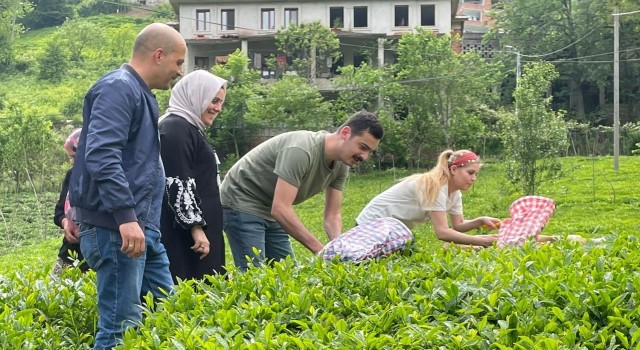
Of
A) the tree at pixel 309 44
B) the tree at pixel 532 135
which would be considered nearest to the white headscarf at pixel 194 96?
the tree at pixel 532 135

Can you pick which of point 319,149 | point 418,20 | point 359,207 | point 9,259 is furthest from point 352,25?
point 319,149

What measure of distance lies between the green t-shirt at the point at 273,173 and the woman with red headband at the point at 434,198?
713 mm

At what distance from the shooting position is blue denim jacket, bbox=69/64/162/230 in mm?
3795

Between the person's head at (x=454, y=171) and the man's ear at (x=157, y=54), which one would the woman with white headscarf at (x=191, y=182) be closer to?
the man's ear at (x=157, y=54)

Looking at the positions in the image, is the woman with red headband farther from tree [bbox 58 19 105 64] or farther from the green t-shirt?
tree [bbox 58 19 105 64]

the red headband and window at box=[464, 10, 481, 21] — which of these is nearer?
the red headband

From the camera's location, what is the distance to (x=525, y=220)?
6.50 meters

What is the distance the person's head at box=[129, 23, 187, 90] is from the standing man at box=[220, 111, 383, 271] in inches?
49.1

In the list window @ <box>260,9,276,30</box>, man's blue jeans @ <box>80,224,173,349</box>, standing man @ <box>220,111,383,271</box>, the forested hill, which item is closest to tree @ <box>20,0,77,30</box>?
the forested hill

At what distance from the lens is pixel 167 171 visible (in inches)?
194

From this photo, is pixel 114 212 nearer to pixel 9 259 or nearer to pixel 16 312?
pixel 16 312

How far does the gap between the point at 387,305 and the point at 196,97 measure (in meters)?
1.74

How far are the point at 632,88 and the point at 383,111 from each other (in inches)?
620

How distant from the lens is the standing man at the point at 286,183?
17.3 feet
